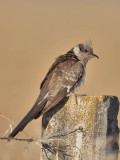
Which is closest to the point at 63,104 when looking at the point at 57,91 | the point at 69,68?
the point at 57,91

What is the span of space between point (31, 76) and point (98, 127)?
10.2m

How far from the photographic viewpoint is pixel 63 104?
168 inches

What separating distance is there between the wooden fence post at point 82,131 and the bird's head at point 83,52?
2885 mm

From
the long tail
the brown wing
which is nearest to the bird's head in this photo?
the brown wing

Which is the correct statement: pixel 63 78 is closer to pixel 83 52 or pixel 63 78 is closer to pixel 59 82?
pixel 59 82

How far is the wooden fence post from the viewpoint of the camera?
402cm

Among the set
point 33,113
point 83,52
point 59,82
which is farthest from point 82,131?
point 83,52

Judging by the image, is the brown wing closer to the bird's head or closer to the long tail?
the long tail

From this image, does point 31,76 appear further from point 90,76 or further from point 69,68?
point 69,68

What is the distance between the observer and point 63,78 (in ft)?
19.0

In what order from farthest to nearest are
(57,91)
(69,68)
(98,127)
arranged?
(69,68), (57,91), (98,127)

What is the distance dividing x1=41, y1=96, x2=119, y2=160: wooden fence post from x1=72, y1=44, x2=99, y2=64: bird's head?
9.46 ft

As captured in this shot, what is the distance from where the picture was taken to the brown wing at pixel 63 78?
17.8 ft

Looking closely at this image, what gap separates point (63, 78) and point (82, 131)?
6.02 feet
